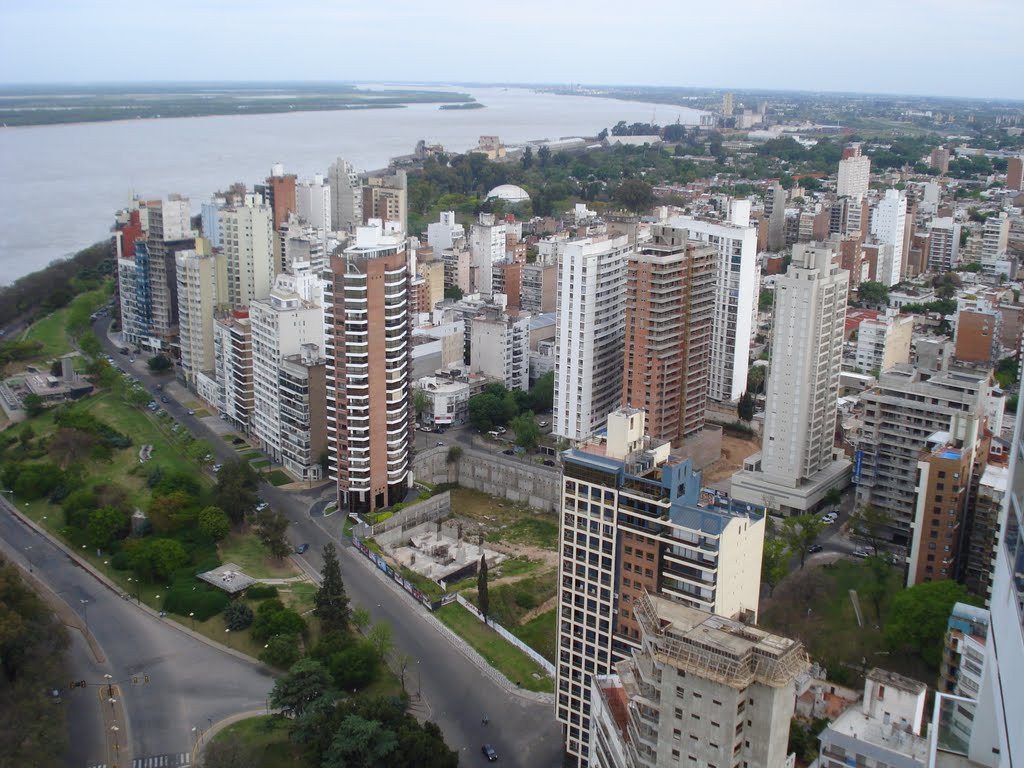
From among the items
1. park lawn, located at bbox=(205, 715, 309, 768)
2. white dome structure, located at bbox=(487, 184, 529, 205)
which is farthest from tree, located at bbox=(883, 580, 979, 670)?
white dome structure, located at bbox=(487, 184, 529, 205)

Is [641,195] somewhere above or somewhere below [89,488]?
above

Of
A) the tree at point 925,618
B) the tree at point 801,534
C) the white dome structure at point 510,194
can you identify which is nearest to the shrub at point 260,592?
the tree at point 801,534

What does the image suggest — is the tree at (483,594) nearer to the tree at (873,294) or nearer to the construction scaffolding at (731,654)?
the construction scaffolding at (731,654)

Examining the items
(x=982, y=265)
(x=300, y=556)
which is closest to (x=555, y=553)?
(x=300, y=556)

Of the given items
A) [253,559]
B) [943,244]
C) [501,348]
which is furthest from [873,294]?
[253,559]

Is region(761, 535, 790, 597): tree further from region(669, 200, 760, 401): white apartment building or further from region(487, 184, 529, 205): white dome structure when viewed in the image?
region(487, 184, 529, 205): white dome structure

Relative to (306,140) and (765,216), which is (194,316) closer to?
(765,216)
